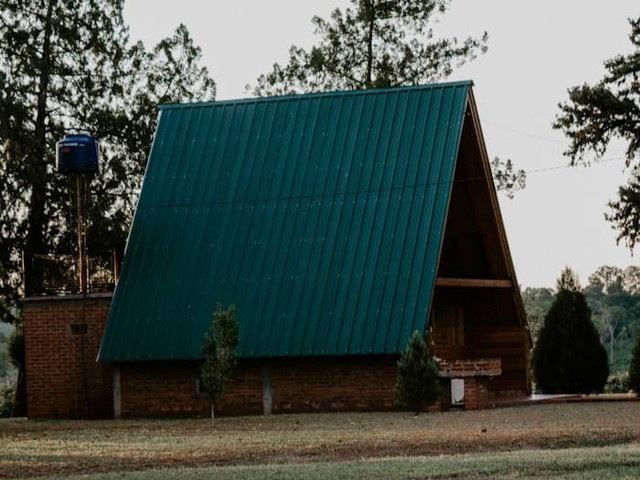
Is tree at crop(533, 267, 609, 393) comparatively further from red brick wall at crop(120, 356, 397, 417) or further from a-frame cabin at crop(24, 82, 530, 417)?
red brick wall at crop(120, 356, 397, 417)

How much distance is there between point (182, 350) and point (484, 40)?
59.3 feet

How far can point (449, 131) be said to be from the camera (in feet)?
111

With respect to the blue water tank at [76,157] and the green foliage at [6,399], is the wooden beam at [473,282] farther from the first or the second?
the green foliage at [6,399]

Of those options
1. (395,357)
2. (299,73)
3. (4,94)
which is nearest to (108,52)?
(4,94)

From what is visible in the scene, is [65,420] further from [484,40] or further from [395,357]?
[484,40]

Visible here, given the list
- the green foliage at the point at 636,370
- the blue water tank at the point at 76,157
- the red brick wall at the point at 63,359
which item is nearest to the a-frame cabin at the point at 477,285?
the green foliage at the point at 636,370

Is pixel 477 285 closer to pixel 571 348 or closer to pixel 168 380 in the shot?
pixel 571 348

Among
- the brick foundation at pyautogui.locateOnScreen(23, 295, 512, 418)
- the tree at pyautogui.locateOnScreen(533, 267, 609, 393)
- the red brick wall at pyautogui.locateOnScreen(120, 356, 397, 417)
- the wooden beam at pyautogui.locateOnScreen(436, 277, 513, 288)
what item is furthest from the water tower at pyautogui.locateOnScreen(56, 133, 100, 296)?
the tree at pyautogui.locateOnScreen(533, 267, 609, 393)

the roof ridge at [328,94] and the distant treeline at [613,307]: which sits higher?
the roof ridge at [328,94]

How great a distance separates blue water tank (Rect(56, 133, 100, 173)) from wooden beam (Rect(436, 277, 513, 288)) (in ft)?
28.7

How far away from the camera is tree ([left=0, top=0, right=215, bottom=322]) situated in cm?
3850

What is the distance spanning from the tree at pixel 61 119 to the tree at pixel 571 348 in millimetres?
11604

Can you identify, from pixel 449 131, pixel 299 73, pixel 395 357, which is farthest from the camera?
pixel 299 73

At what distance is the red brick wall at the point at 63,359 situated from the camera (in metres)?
34.5
